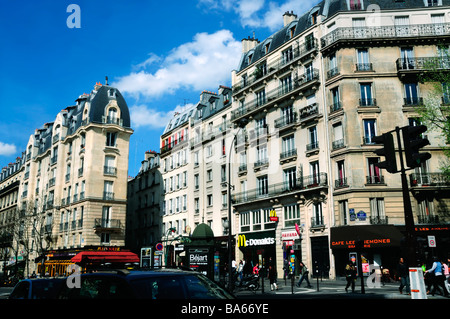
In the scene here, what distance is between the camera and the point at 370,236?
2681 cm

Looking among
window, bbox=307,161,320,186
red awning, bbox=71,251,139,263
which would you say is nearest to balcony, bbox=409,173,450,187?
window, bbox=307,161,320,186

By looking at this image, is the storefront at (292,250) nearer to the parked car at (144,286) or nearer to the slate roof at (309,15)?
the slate roof at (309,15)

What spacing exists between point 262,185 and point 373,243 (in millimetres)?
11966

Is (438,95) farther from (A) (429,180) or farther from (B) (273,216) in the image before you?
(B) (273,216)

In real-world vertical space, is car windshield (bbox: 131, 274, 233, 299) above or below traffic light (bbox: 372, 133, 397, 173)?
below

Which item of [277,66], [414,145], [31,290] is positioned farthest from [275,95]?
[31,290]

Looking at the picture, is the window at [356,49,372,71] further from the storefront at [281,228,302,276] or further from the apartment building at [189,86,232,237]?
the apartment building at [189,86,232,237]

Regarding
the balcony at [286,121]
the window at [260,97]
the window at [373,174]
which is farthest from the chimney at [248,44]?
the window at [373,174]

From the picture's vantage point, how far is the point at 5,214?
222 feet

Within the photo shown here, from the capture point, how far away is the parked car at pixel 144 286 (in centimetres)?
501

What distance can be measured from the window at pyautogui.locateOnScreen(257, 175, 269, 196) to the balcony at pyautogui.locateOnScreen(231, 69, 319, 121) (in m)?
6.38

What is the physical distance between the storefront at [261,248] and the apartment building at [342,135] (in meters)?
0.10

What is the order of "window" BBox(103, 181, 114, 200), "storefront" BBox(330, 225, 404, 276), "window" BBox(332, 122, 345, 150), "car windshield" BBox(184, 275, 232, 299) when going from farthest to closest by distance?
"window" BBox(103, 181, 114, 200) < "window" BBox(332, 122, 345, 150) < "storefront" BBox(330, 225, 404, 276) < "car windshield" BBox(184, 275, 232, 299)

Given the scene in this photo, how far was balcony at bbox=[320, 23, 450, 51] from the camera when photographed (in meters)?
30.2
